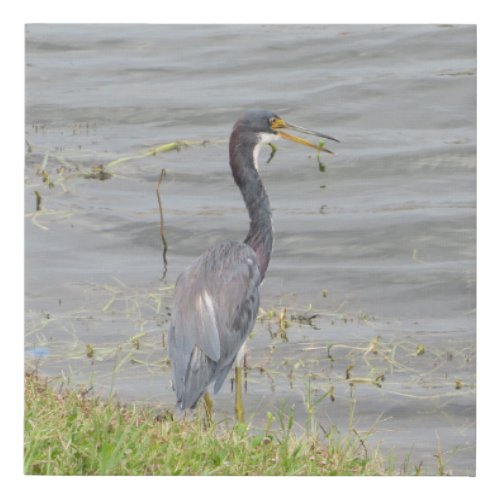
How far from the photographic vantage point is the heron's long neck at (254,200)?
4719mm

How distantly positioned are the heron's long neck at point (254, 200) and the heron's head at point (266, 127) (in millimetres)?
61

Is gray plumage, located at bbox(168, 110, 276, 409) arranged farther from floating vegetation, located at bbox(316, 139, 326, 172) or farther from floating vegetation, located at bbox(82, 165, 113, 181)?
floating vegetation, located at bbox(82, 165, 113, 181)

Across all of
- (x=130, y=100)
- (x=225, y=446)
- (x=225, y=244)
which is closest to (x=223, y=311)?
(x=225, y=244)

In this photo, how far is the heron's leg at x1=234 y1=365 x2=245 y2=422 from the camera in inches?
179

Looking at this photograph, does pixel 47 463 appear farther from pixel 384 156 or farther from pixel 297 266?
pixel 384 156

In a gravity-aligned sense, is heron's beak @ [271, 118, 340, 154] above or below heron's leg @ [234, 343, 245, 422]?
above

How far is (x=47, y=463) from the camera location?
13.9ft

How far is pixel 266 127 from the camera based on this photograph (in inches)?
187

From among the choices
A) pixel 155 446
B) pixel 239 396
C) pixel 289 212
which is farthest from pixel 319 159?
pixel 155 446

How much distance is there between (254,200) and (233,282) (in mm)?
342

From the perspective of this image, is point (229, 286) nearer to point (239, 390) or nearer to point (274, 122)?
point (239, 390)

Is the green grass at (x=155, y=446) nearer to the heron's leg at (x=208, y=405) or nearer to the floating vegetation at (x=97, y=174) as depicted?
the heron's leg at (x=208, y=405)

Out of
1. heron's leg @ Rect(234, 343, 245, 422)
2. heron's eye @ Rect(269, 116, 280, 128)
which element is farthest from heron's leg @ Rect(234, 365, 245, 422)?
heron's eye @ Rect(269, 116, 280, 128)

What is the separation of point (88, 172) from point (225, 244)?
62 cm
